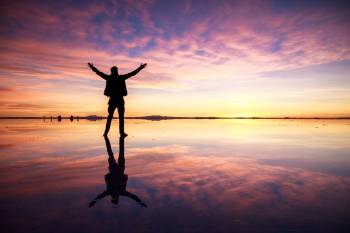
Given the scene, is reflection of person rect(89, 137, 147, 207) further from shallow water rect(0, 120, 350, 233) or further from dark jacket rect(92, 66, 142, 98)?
dark jacket rect(92, 66, 142, 98)

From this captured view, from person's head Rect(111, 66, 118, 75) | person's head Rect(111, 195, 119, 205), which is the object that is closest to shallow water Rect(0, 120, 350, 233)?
person's head Rect(111, 195, 119, 205)

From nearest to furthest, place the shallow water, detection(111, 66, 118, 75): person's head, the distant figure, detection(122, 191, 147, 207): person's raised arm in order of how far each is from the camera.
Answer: the shallow water
detection(122, 191, 147, 207): person's raised arm
the distant figure
detection(111, 66, 118, 75): person's head

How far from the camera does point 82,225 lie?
9.42 feet

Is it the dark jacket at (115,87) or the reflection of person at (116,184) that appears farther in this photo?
the dark jacket at (115,87)

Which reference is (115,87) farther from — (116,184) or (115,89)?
(116,184)

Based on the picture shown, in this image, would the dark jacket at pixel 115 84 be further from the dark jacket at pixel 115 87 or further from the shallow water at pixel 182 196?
the shallow water at pixel 182 196

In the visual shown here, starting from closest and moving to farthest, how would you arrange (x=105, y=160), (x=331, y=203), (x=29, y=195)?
(x=331, y=203), (x=29, y=195), (x=105, y=160)

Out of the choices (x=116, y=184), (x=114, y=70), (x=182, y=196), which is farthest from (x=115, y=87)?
(x=182, y=196)

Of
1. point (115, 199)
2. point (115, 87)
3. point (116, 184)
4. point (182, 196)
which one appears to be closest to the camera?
point (115, 199)

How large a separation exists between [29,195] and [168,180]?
82.4 inches

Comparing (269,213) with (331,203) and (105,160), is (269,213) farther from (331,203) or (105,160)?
(105,160)

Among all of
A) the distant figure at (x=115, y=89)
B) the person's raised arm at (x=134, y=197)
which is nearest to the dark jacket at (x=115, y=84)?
the distant figure at (x=115, y=89)

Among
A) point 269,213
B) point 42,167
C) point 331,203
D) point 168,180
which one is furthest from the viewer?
point 42,167

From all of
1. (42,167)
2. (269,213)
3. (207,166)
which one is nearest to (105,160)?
(42,167)
